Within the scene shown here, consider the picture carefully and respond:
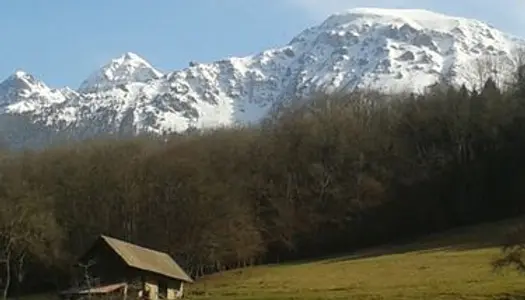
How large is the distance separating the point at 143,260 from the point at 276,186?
4645 centimetres

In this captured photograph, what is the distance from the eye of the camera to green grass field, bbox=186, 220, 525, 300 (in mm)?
62312

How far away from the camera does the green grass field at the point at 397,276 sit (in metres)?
62.3

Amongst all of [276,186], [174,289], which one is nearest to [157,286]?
[174,289]

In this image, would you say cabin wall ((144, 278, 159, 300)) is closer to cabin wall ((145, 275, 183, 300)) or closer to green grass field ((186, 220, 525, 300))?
cabin wall ((145, 275, 183, 300))

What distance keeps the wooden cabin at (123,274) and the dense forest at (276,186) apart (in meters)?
26.1

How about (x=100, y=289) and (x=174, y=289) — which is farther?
(x=174, y=289)

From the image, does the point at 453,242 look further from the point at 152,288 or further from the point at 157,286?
the point at 152,288

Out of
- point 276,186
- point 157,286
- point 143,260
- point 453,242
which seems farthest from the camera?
point 276,186

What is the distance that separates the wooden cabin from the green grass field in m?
3.15

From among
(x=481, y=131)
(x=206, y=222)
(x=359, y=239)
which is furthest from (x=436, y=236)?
(x=206, y=222)

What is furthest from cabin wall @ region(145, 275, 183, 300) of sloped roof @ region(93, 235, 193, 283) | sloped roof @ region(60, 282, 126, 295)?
sloped roof @ region(60, 282, 126, 295)

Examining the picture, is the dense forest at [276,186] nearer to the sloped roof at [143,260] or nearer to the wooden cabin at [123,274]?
the sloped roof at [143,260]

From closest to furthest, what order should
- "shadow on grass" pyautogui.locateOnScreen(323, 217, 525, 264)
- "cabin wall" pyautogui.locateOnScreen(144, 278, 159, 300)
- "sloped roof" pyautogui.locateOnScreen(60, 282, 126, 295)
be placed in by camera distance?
"sloped roof" pyautogui.locateOnScreen(60, 282, 126, 295) → "cabin wall" pyautogui.locateOnScreen(144, 278, 159, 300) → "shadow on grass" pyautogui.locateOnScreen(323, 217, 525, 264)

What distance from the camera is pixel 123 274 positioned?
78688 mm
